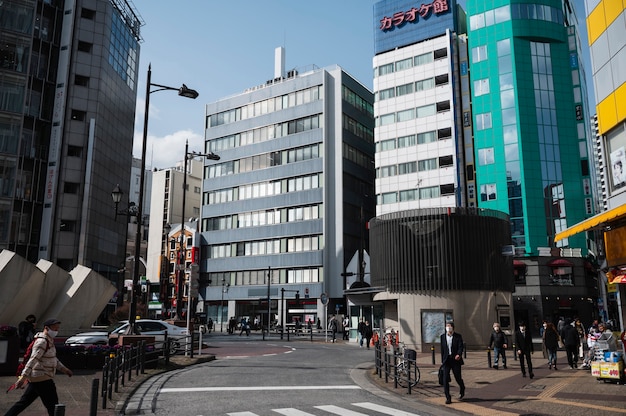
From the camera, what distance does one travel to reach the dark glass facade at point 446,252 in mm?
30359

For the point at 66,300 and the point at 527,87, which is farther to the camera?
the point at 527,87

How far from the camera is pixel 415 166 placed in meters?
65.9

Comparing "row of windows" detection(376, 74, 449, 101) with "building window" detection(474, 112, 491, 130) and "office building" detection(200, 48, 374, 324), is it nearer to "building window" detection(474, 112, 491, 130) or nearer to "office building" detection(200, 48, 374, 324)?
"office building" detection(200, 48, 374, 324)

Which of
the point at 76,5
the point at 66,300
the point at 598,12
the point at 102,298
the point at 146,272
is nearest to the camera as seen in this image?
the point at 598,12

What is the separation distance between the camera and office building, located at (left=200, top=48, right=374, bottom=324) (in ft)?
228

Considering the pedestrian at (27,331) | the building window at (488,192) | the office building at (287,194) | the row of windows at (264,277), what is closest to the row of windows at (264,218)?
the office building at (287,194)

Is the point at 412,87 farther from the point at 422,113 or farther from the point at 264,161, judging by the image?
the point at 264,161

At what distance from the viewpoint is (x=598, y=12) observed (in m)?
21.0

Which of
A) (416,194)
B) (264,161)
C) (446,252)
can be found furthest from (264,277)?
(446,252)

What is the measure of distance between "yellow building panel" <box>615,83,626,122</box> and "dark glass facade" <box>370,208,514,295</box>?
12883mm

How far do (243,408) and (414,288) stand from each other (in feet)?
66.9

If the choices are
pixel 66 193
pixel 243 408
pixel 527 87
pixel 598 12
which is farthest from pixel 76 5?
pixel 243 408

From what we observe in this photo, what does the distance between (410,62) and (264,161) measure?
23.8 meters

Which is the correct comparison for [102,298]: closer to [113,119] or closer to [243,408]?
[243,408]
